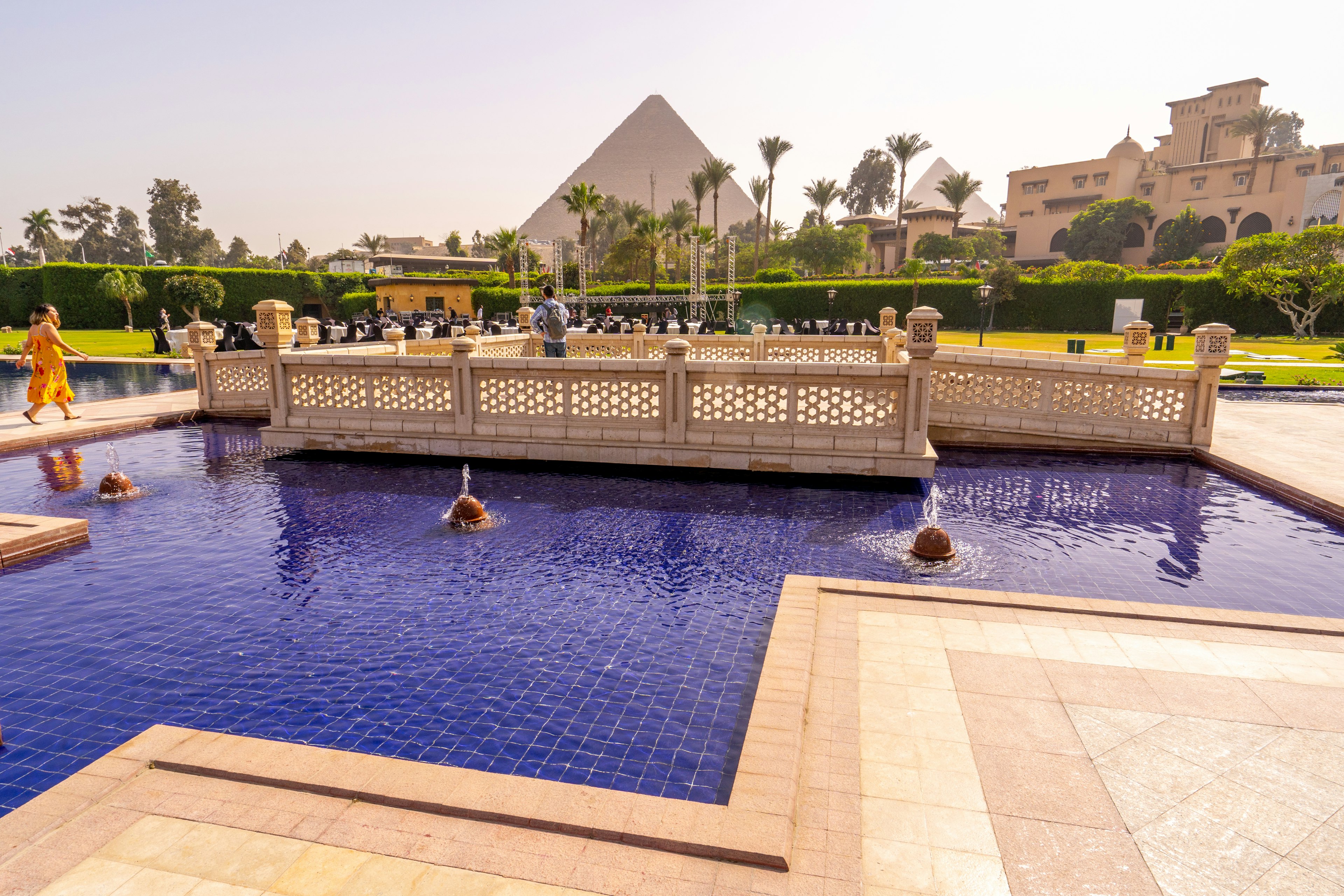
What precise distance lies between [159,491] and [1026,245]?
278 ft

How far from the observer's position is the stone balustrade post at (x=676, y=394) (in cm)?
950

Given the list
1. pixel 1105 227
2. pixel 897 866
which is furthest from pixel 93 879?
pixel 1105 227

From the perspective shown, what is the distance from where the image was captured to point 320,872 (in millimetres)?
2709

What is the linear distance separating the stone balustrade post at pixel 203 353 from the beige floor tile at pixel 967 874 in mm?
15387

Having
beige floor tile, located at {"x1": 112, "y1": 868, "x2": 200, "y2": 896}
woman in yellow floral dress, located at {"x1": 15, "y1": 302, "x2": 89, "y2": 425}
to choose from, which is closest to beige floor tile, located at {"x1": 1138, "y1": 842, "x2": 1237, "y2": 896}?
beige floor tile, located at {"x1": 112, "y1": 868, "x2": 200, "y2": 896}

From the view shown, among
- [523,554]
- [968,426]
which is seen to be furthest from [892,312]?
[523,554]

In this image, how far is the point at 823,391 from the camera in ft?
31.8

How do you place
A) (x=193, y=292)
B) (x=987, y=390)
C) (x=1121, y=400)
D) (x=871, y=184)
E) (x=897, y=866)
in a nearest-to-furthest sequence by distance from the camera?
(x=897, y=866)
(x=1121, y=400)
(x=987, y=390)
(x=193, y=292)
(x=871, y=184)

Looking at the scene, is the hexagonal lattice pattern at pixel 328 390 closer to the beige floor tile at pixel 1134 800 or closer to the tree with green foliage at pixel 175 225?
the beige floor tile at pixel 1134 800

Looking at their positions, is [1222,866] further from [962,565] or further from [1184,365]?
[1184,365]

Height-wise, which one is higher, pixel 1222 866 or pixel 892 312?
pixel 892 312

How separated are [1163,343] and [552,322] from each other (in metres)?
23.8

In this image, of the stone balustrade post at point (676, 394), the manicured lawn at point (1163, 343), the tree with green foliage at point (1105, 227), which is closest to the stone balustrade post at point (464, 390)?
the stone balustrade post at point (676, 394)

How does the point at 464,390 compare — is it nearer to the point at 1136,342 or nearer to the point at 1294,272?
the point at 1136,342
